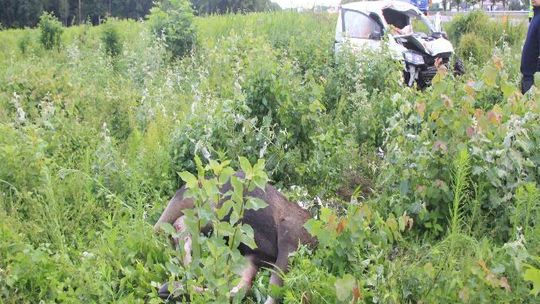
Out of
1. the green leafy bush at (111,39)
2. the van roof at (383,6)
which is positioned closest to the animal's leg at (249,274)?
the van roof at (383,6)

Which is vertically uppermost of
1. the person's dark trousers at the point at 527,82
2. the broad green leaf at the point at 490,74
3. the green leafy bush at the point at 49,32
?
the green leafy bush at the point at 49,32

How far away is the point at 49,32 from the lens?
15.5m

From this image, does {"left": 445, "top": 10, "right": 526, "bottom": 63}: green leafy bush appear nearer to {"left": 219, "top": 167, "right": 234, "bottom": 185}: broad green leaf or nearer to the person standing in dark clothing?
the person standing in dark clothing

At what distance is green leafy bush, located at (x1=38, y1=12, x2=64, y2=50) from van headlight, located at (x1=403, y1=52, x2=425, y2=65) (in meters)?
9.87

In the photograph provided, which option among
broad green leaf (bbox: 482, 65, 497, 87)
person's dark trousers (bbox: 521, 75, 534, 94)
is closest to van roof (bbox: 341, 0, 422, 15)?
person's dark trousers (bbox: 521, 75, 534, 94)

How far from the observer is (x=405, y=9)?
36.5ft

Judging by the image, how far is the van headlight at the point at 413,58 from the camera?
9562 mm

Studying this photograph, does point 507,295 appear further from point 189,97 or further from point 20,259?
point 189,97

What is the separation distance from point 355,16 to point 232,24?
405cm

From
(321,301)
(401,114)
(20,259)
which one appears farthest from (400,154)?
(20,259)

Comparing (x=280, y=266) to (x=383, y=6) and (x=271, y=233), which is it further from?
(x=383, y=6)

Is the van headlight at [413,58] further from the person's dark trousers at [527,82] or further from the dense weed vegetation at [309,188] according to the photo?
the dense weed vegetation at [309,188]

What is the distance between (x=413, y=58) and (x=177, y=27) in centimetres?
471

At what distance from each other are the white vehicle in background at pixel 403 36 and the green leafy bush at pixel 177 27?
9.93 ft
